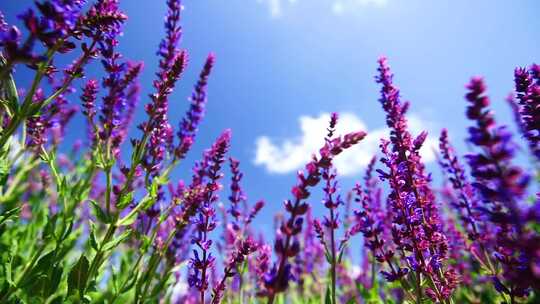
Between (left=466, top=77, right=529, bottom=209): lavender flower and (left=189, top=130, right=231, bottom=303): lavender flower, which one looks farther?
(left=189, top=130, right=231, bottom=303): lavender flower

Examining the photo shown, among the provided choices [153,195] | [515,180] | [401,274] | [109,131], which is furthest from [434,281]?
[109,131]

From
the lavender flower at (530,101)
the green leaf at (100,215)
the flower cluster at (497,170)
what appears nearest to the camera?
the flower cluster at (497,170)

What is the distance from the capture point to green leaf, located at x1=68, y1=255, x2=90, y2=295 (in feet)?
9.77

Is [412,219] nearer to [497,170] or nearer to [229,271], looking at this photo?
[497,170]

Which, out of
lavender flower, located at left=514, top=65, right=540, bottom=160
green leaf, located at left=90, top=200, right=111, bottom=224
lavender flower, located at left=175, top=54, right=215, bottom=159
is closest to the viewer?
lavender flower, located at left=514, top=65, right=540, bottom=160

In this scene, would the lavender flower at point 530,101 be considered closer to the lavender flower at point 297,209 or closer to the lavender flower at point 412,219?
the lavender flower at point 412,219

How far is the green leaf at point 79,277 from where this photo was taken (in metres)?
2.98

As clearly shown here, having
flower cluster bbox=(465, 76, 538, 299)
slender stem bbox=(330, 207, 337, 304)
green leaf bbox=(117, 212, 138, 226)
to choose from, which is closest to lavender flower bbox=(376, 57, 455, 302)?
slender stem bbox=(330, 207, 337, 304)

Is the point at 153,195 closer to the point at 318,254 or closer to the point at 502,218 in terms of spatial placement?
the point at 502,218

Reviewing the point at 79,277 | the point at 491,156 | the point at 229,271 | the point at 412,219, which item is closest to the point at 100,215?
the point at 79,277

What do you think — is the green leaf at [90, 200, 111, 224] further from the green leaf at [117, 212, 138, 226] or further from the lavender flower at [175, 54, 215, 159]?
the lavender flower at [175, 54, 215, 159]

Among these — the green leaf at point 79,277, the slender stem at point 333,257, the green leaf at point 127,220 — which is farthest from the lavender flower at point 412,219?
the green leaf at point 79,277

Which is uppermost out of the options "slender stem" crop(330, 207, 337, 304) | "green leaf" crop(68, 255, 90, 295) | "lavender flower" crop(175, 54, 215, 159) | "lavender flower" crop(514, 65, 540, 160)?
"lavender flower" crop(175, 54, 215, 159)

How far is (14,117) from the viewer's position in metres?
2.49
